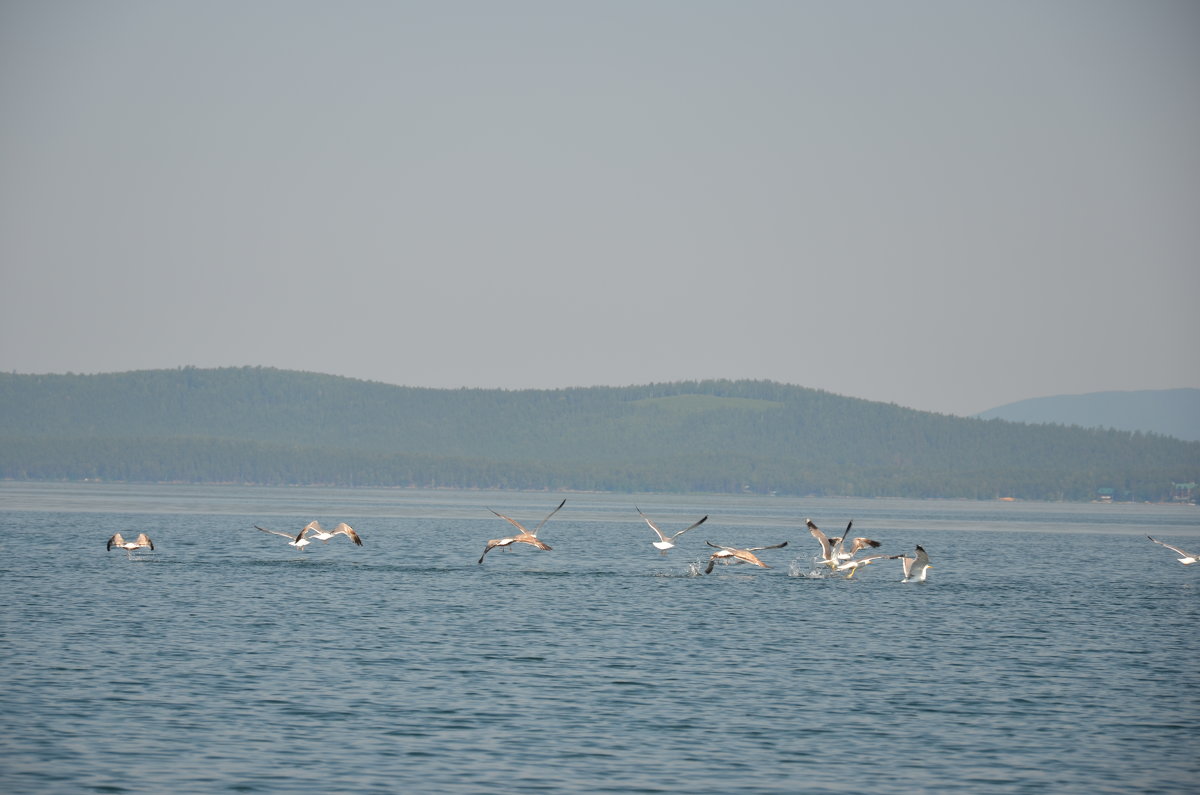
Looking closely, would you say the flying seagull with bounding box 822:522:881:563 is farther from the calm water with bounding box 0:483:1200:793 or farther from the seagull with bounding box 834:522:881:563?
the calm water with bounding box 0:483:1200:793

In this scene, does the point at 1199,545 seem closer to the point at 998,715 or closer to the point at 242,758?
the point at 998,715

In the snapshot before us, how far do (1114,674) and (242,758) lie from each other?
22386 mm

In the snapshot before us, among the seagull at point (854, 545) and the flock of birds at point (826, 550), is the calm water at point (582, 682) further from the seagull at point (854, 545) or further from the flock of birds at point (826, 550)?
the seagull at point (854, 545)

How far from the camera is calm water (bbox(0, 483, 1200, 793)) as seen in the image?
81.0 feet

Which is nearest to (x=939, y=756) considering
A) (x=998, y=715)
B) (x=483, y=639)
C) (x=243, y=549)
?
(x=998, y=715)

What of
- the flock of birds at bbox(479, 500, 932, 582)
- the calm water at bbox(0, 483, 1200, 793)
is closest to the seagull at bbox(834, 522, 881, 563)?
the flock of birds at bbox(479, 500, 932, 582)

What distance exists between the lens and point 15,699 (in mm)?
29203

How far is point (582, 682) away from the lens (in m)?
33.2

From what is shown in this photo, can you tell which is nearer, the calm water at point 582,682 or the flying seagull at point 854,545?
the calm water at point 582,682

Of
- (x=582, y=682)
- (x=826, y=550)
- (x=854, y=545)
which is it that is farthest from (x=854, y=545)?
(x=582, y=682)

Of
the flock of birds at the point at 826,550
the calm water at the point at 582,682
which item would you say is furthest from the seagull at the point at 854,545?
the calm water at the point at 582,682

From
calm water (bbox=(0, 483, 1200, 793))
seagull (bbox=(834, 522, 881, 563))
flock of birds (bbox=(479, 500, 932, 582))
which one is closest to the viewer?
calm water (bbox=(0, 483, 1200, 793))

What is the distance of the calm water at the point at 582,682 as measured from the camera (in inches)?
972

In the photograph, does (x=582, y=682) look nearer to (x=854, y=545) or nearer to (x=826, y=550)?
(x=854, y=545)
